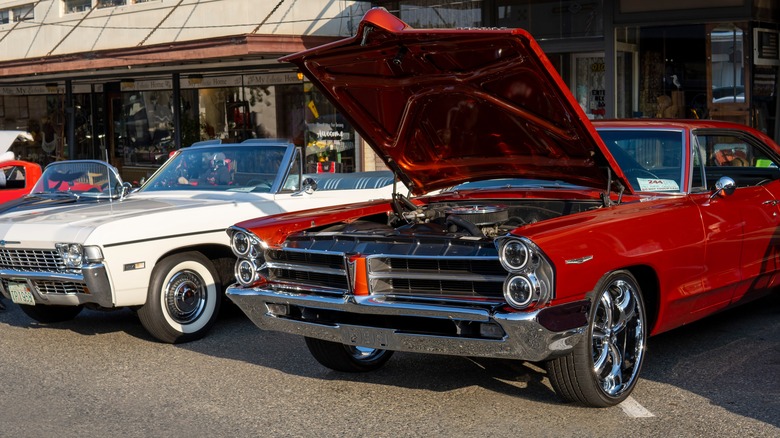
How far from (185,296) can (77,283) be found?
0.86 meters

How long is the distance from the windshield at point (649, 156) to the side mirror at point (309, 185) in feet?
8.76

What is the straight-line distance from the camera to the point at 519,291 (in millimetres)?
4996

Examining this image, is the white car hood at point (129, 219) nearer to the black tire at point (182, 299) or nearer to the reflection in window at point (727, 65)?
the black tire at point (182, 299)

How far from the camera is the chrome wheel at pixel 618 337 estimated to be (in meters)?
5.45

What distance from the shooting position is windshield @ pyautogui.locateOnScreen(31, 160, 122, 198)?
9.27 meters

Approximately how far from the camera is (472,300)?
17.0 ft

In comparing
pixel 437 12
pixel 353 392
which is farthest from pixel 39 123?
pixel 353 392

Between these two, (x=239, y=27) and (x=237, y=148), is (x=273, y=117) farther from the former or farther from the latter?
(x=237, y=148)

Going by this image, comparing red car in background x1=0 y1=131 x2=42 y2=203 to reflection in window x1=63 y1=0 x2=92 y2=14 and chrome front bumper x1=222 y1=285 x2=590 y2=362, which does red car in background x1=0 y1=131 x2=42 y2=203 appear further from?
reflection in window x1=63 y1=0 x2=92 y2=14

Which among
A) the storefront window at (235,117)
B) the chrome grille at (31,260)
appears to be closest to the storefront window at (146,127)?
the storefront window at (235,117)

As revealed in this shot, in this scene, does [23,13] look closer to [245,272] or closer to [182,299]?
[182,299]

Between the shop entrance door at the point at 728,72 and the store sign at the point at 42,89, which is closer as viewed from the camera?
the shop entrance door at the point at 728,72

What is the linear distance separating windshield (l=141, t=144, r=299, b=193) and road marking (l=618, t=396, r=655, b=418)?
4.06 metres

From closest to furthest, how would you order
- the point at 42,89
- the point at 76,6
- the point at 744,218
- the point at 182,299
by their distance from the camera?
the point at 744,218
the point at 182,299
the point at 76,6
the point at 42,89
